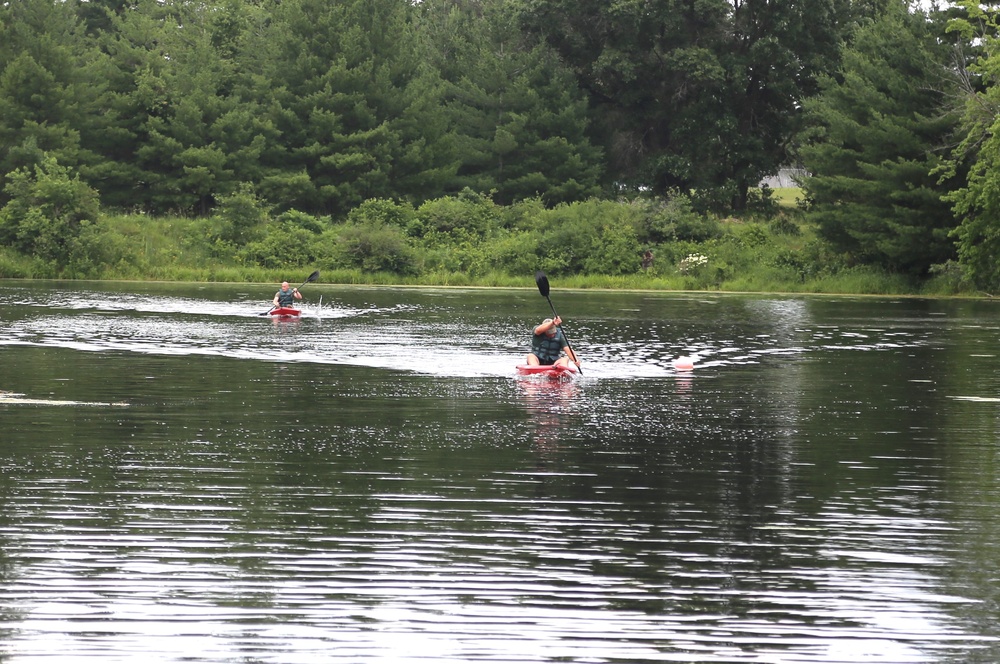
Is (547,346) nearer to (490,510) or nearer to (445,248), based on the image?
(490,510)

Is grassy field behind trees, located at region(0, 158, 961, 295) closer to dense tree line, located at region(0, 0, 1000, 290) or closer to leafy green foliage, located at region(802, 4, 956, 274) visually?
dense tree line, located at region(0, 0, 1000, 290)

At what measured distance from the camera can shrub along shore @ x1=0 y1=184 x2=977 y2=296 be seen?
56.8 meters

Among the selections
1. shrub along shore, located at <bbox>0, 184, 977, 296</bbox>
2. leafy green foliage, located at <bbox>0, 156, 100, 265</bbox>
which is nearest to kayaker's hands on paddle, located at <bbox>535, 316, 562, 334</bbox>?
shrub along shore, located at <bbox>0, 184, 977, 296</bbox>

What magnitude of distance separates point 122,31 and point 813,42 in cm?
3695

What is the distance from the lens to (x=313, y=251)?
6019 cm

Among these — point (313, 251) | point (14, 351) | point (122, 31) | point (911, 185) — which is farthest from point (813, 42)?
point (14, 351)

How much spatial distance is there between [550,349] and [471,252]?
3456 cm

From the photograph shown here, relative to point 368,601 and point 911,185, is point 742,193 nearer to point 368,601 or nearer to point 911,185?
point 911,185

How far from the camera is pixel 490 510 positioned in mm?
13031

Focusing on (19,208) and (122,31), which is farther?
(122,31)

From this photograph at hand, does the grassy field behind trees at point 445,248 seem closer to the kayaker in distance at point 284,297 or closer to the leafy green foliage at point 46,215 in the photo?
the leafy green foliage at point 46,215

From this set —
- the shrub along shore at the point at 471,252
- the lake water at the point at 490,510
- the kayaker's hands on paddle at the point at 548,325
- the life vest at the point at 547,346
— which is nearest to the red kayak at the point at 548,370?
the life vest at the point at 547,346

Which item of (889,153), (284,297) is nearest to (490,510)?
(284,297)

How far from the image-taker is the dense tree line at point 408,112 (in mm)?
62406
